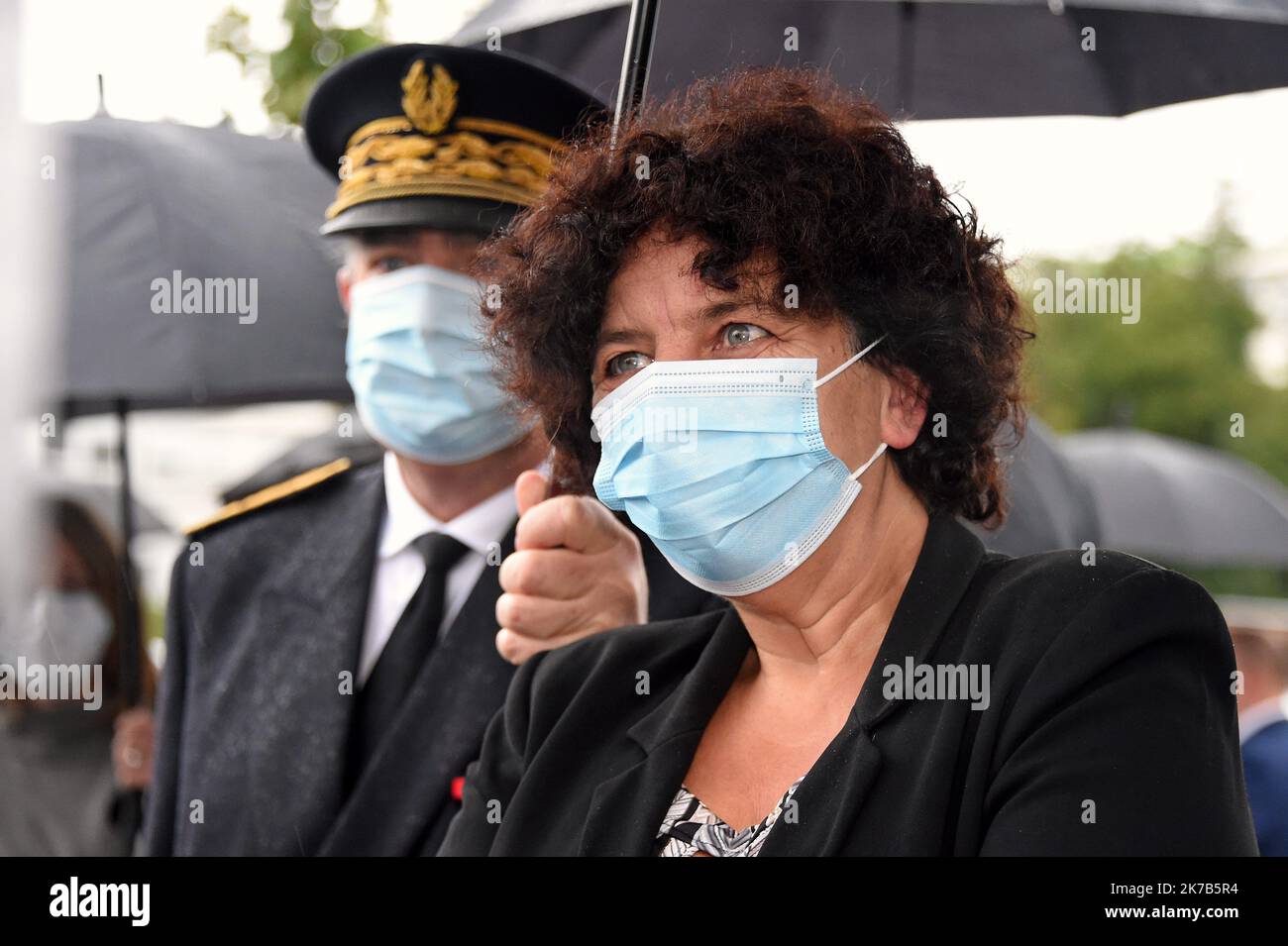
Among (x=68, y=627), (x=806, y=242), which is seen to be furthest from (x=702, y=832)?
(x=68, y=627)

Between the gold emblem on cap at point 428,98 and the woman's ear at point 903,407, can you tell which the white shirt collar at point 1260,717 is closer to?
the woman's ear at point 903,407

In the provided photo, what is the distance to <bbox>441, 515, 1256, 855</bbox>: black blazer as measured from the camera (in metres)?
1.84

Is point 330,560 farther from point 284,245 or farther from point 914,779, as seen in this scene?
point 914,779

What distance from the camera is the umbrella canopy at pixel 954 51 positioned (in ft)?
10.0

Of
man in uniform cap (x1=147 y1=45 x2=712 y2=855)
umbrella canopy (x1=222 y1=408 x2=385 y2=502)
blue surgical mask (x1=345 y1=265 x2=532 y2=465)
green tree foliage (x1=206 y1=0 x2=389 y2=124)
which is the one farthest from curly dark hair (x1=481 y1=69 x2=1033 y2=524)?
green tree foliage (x1=206 y1=0 x2=389 y2=124)

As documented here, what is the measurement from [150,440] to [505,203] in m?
9.24

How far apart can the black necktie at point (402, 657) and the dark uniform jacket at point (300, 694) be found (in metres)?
0.06

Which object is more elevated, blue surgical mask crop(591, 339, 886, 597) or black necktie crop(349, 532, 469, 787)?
blue surgical mask crop(591, 339, 886, 597)

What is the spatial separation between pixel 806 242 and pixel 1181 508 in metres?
7.76

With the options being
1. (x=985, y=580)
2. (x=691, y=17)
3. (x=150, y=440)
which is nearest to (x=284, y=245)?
(x=691, y=17)

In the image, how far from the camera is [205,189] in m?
4.45

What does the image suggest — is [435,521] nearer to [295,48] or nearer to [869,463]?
[869,463]

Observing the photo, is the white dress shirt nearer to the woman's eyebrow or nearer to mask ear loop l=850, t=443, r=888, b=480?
the woman's eyebrow

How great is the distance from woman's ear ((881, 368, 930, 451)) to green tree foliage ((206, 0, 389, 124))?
4284mm
